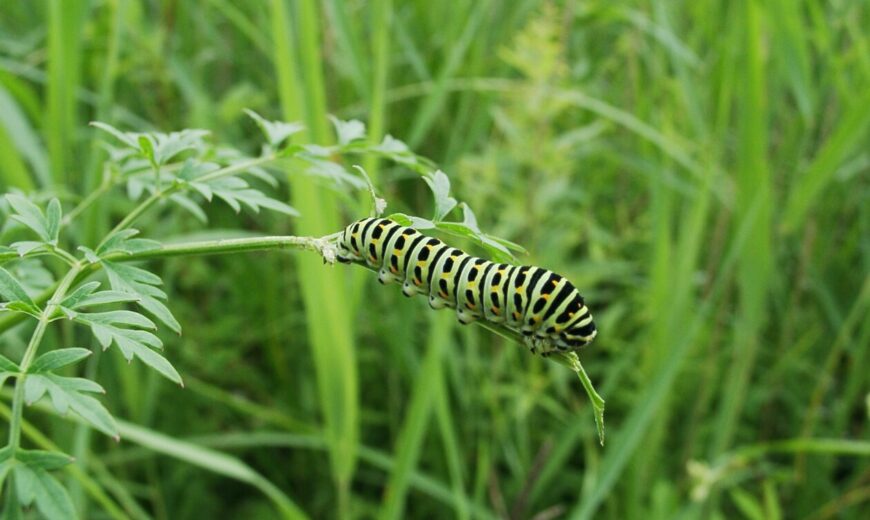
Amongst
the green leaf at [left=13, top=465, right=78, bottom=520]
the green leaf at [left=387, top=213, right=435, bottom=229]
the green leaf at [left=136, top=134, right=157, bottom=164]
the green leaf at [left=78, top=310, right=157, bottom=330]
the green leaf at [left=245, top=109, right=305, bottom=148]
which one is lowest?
the green leaf at [left=13, top=465, right=78, bottom=520]

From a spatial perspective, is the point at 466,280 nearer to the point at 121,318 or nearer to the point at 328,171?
the point at 328,171

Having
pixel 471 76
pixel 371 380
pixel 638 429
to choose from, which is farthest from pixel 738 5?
pixel 371 380

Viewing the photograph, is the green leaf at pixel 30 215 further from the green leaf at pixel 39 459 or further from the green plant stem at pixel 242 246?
the green leaf at pixel 39 459

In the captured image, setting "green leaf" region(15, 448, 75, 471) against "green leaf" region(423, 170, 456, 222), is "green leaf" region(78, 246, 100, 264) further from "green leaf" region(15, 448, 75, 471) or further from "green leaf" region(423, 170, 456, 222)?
"green leaf" region(423, 170, 456, 222)

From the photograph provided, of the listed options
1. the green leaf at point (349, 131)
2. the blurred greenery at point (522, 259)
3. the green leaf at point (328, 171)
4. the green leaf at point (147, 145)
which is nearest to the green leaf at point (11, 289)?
the green leaf at point (147, 145)

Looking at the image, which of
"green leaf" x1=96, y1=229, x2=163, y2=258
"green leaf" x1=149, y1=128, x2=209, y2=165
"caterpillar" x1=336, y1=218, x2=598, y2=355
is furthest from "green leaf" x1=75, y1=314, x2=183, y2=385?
"green leaf" x1=149, y1=128, x2=209, y2=165

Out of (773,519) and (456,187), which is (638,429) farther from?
(456,187)

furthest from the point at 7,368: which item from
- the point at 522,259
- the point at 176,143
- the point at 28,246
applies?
the point at 522,259
